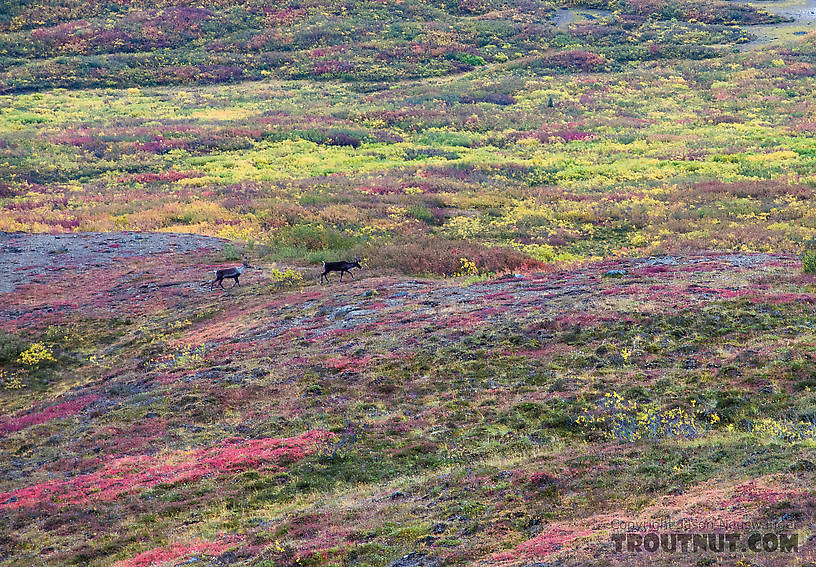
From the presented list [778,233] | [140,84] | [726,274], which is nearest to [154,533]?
[726,274]

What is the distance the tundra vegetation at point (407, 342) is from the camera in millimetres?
10227

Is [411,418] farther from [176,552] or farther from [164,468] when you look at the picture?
[176,552]

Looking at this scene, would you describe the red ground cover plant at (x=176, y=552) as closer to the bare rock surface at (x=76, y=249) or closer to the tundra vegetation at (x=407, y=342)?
the tundra vegetation at (x=407, y=342)

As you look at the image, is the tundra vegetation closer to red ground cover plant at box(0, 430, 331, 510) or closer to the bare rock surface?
red ground cover plant at box(0, 430, 331, 510)

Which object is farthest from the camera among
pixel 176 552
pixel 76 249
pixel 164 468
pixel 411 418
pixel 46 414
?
pixel 76 249

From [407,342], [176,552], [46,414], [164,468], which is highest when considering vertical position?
[176,552]

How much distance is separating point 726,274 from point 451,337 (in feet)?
28.7

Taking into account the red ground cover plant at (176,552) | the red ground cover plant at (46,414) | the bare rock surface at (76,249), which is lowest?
the red ground cover plant at (46,414)

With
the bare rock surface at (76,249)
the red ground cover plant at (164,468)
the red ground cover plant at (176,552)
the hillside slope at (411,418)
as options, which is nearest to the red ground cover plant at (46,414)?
the hillside slope at (411,418)

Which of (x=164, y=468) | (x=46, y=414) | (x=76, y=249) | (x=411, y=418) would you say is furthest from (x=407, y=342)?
(x=76, y=249)

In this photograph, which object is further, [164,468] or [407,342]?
[407,342]

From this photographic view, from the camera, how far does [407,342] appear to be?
17.7 m

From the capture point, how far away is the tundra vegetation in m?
10.2

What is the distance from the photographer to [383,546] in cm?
927
